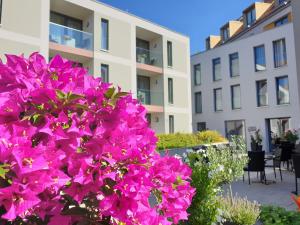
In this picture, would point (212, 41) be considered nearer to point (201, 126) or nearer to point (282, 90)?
point (201, 126)

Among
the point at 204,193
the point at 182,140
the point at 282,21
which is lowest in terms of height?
the point at 204,193

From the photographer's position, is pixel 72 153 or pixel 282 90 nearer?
pixel 72 153

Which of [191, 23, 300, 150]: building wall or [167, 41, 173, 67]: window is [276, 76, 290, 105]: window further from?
[167, 41, 173, 67]: window

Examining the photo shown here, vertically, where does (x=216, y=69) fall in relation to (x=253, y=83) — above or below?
above

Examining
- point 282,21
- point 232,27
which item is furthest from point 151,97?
point 232,27

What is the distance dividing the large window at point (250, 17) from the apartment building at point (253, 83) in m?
1.56

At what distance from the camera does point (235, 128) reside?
91.0 feet

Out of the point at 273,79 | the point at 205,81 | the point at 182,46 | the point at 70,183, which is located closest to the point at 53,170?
the point at 70,183

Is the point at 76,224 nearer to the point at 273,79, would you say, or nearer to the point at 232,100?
the point at 273,79

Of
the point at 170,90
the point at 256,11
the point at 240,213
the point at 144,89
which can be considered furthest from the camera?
the point at 256,11

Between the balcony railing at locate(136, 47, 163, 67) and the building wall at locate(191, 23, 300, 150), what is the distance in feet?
30.6

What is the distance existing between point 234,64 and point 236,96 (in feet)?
9.80

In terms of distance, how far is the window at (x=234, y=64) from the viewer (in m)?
28.0

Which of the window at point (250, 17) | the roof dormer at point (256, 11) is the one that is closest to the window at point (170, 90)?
the roof dormer at point (256, 11)
